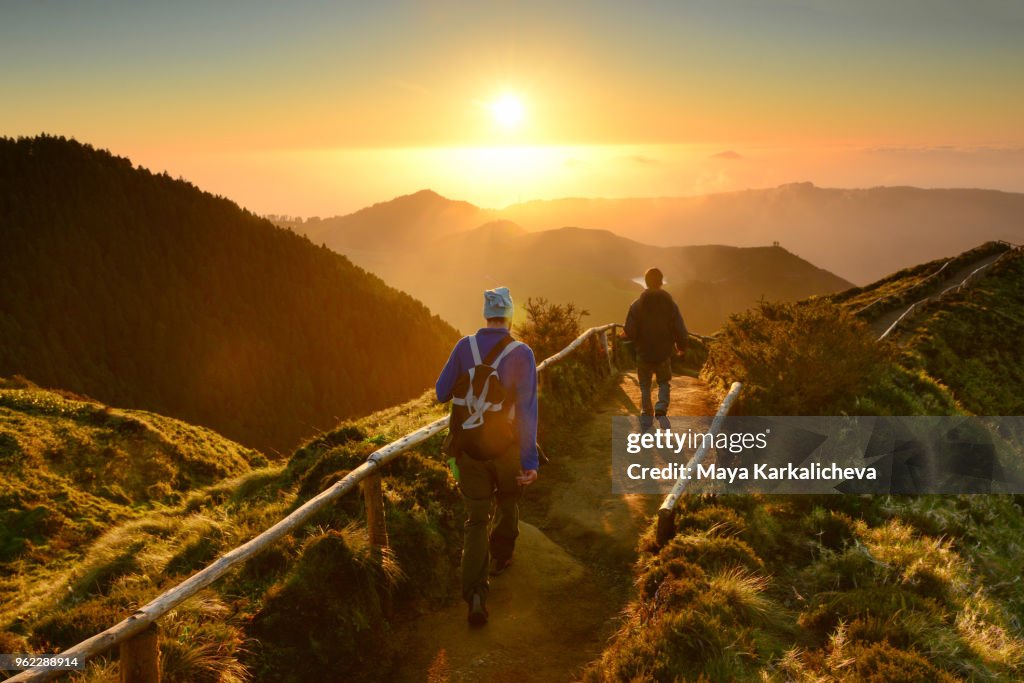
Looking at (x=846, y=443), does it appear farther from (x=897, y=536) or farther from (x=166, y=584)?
(x=166, y=584)

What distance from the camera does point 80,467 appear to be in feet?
56.0

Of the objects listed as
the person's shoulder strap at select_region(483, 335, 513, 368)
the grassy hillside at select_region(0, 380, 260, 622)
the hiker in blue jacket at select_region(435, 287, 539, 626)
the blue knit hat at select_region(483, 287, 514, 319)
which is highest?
the blue knit hat at select_region(483, 287, 514, 319)

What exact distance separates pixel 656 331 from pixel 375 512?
561 centimetres

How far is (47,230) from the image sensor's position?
107812mm

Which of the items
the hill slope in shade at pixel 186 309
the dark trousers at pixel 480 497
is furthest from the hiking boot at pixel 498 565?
the hill slope in shade at pixel 186 309

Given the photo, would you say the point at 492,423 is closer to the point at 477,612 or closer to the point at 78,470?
the point at 477,612

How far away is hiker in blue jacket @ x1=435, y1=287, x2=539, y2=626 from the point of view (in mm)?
4828

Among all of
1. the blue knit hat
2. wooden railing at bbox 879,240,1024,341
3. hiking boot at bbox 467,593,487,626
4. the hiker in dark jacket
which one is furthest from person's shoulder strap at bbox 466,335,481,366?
wooden railing at bbox 879,240,1024,341

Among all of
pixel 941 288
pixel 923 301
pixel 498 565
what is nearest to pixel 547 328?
pixel 498 565

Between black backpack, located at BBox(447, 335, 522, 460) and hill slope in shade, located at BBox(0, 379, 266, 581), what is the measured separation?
11.1 metres

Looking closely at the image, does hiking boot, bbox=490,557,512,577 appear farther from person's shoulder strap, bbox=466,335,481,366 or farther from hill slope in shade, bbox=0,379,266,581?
hill slope in shade, bbox=0,379,266,581

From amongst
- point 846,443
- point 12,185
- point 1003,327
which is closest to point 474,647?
point 846,443

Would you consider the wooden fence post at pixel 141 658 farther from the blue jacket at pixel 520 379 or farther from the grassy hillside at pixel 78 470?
the grassy hillside at pixel 78 470

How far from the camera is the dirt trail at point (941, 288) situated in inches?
937
